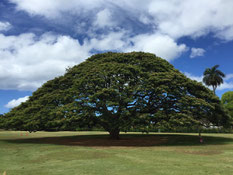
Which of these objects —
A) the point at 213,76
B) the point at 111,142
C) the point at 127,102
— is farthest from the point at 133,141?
the point at 213,76

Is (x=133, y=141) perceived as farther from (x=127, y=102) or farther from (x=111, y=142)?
(x=127, y=102)

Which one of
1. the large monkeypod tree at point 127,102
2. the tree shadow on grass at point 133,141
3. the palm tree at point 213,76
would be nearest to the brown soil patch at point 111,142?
the tree shadow on grass at point 133,141

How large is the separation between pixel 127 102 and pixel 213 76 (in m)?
62.3

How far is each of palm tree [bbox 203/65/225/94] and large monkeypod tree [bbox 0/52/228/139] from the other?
2090 inches

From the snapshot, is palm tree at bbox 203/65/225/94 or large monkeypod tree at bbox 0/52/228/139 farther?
palm tree at bbox 203/65/225/94

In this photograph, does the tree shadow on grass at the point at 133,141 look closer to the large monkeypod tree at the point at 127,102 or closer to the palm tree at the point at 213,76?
the large monkeypod tree at the point at 127,102

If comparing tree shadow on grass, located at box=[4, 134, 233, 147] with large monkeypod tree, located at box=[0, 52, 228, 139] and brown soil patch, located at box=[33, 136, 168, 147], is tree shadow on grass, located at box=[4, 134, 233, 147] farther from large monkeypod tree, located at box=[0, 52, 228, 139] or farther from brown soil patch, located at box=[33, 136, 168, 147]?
large monkeypod tree, located at box=[0, 52, 228, 139]

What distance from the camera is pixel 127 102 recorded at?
22266mm

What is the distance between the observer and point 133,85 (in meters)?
23.9

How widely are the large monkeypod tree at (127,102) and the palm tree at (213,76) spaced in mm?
53077

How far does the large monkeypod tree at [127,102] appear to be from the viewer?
21.5 metres

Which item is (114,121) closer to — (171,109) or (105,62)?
(171,109)

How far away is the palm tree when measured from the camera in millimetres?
73250

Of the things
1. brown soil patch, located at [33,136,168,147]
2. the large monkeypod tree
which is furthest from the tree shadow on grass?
the large monkeypod tree
